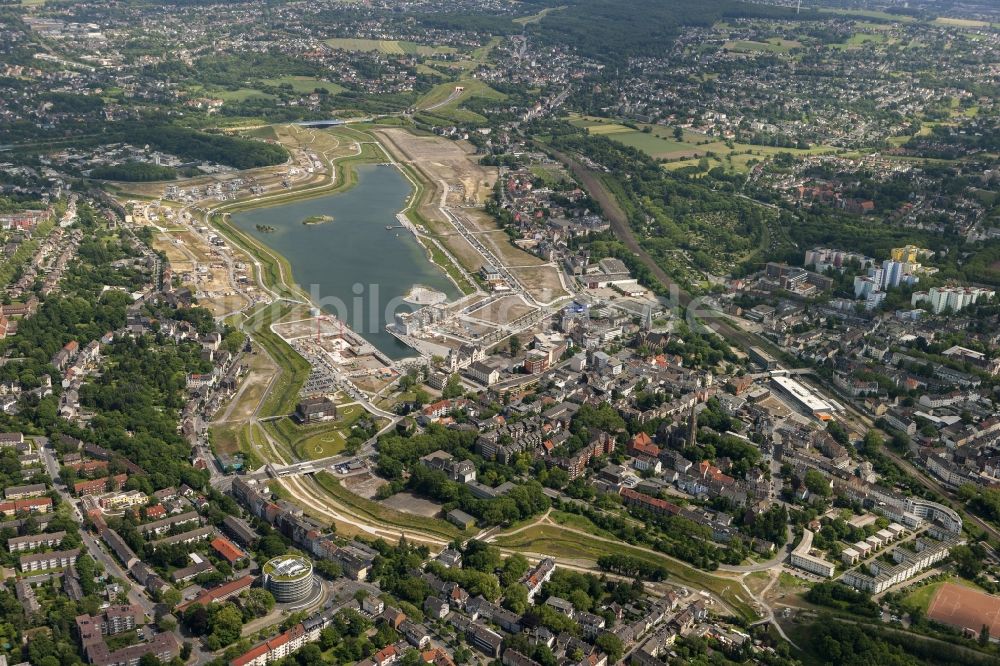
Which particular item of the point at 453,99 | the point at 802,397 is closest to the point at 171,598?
the point at 802,397

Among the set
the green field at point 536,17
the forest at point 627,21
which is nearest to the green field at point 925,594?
the forest at point 627,21

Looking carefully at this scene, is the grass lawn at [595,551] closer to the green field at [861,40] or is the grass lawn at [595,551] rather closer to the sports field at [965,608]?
the sports field at [965,608]

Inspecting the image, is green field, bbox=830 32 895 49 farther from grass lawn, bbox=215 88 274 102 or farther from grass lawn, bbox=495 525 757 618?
grass lawn, bbox=495 525 757 618

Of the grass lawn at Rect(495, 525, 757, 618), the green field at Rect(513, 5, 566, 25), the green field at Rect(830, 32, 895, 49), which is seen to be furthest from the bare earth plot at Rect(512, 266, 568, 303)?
the green field at Rect(513, 5, 566, 25)

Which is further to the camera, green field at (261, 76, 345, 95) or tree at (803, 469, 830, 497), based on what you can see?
green field at (261, 76, 345, 95)

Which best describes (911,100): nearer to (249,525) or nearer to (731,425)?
(731,425)

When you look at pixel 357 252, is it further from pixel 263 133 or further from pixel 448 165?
pixel 263 133

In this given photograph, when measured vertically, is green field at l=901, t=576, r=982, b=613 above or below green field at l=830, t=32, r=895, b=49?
below
